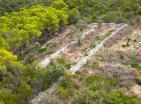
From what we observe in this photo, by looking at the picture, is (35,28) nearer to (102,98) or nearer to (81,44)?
(81,44)

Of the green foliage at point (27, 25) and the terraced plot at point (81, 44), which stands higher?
the green foliage at point (27, 25)

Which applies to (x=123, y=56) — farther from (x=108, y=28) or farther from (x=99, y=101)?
(x=108, y=28)

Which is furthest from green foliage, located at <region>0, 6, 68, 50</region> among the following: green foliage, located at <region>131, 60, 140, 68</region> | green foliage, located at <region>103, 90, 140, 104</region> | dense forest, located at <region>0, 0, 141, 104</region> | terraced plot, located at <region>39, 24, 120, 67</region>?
green foliage, located at <region>103, 90, 140, 104</region>

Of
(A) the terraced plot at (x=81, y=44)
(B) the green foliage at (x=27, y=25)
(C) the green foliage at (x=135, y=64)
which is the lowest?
(A) the terraced plot at (x=81, y=44)

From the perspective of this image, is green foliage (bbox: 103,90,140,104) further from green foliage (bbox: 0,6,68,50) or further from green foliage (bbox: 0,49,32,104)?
green foliage (bbox: 0,6,68,50)

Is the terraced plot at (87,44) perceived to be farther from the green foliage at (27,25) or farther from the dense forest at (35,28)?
the green foliage at (27,25)

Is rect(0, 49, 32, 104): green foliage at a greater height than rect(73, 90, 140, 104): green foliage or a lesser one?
lesser

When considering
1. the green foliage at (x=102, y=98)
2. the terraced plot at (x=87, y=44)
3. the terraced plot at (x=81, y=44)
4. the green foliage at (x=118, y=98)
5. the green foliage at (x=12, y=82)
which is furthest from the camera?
the terraced plot at (x=81, y=44)

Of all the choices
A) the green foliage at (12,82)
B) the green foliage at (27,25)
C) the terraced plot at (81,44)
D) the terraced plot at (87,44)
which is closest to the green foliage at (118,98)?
the terraced plot at (87,44)

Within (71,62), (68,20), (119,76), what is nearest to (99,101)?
(119,76)
